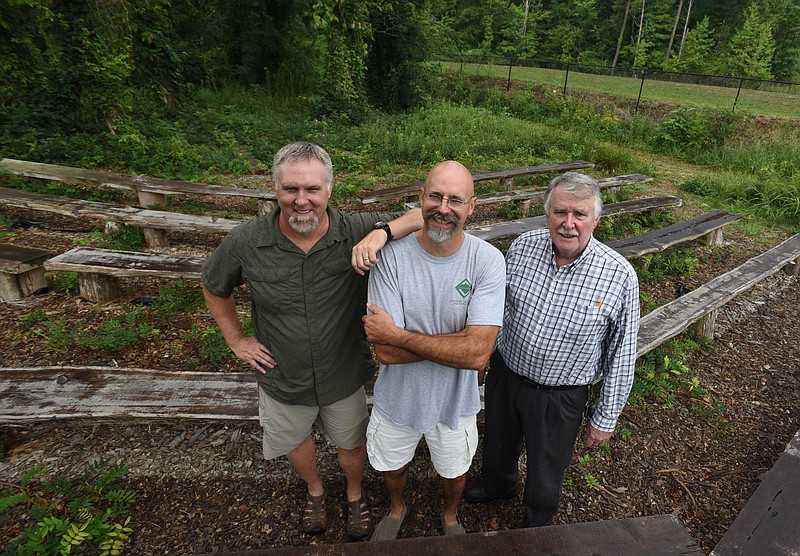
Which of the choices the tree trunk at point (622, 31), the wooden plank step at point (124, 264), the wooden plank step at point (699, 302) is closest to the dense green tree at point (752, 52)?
the tree trunk at point (622, 31)

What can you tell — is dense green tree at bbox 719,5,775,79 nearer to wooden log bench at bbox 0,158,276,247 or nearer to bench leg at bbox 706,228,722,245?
bench leg at bbox 706,228,722,245

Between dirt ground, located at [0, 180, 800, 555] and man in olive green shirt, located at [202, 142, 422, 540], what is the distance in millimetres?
531

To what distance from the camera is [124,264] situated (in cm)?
413

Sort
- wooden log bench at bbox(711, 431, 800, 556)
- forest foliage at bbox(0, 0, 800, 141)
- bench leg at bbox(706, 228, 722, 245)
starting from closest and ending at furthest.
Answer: wooden log bench at bbox(711, 431, 800, 556) < bench leg at bbox(706, 228, 722, 245) < forest foliage at bbox(0, 0, 800, 141)

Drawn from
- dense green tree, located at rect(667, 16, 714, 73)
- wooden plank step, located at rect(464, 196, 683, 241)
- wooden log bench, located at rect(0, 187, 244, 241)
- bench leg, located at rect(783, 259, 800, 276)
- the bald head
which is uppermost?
dense green tree, located at rect(667, 16, 714, 73)

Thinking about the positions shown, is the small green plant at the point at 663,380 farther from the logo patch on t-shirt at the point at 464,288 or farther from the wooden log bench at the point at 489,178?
the wooden log bench at the point at 489,178

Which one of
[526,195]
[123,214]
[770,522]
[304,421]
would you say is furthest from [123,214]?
[770,522]

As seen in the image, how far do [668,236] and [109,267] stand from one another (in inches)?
237

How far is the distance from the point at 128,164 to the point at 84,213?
2859 mm

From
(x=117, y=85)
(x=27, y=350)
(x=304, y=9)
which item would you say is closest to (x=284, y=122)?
(x=117, y=85)

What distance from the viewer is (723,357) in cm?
429

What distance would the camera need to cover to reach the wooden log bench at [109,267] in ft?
13.3

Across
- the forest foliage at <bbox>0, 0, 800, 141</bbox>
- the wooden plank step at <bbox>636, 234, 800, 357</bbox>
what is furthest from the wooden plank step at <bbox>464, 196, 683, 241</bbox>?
the forest foliage at <bbox>0, 0, 800, 141</bbox>

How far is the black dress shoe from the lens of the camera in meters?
2.71
